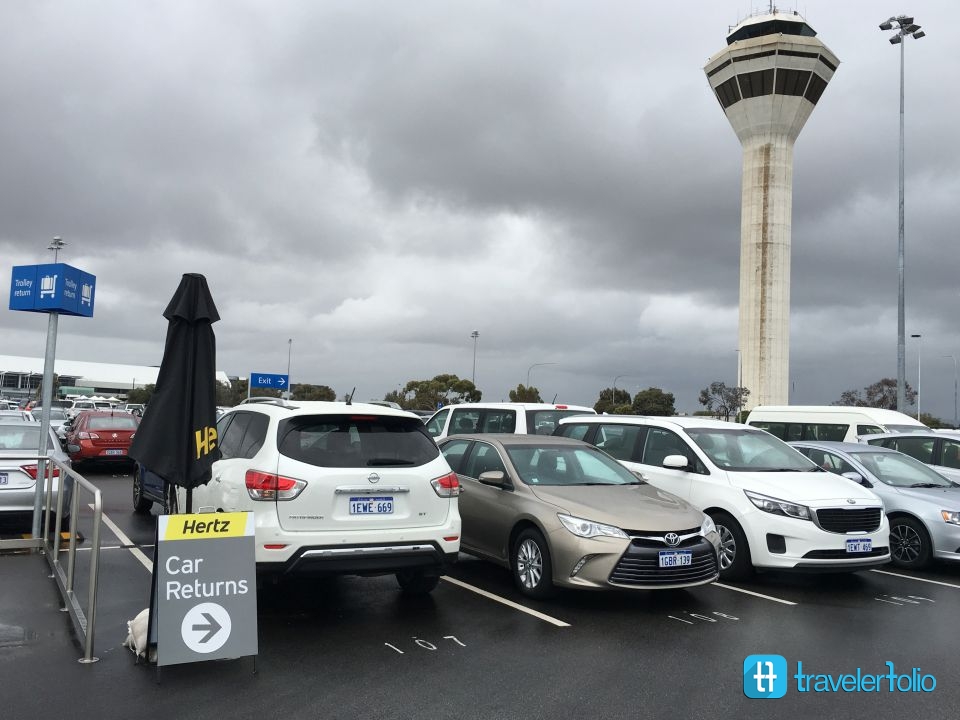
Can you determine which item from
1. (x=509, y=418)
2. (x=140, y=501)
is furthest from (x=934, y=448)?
(x=140, y=501)

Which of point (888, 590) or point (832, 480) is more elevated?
point (832, 480)

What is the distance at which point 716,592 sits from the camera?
799 centimetres

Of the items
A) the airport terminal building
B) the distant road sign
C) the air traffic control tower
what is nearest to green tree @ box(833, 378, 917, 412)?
the air traffic control tower

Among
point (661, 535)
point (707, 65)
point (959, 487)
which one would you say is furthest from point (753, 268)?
point (661, 535)

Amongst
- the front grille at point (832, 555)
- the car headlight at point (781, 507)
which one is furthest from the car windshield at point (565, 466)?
the front grille at point (832, 555)

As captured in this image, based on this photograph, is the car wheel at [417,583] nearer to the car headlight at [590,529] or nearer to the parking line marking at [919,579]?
the car headlight at [590,529]

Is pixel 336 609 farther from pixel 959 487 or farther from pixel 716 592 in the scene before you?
pixel 959 487

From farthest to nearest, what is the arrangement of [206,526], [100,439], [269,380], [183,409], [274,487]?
[269,380] < [100,439] < [274,487] < [183,409] < [206,526]

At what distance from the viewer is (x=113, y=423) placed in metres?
18.6

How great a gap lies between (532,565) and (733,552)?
2537 mm

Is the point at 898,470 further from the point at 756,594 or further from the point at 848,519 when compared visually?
the point at 756,594

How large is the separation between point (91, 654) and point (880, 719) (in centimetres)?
512

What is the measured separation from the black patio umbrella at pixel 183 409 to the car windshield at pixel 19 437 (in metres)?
6.03

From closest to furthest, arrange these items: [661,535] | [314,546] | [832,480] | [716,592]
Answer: [314,546] → [661,535] → [716,592] → [832,480]
